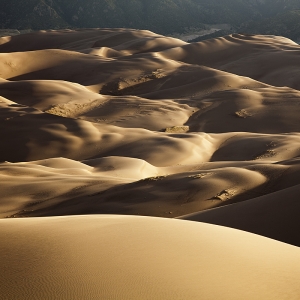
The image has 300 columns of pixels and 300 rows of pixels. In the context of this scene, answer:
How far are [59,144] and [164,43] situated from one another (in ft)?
56.8

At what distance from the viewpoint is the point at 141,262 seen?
264cm

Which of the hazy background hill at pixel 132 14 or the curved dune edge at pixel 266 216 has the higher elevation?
the curved dune edge at pixel 266 216

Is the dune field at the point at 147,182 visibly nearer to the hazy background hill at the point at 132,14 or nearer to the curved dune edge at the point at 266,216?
the curved dune edge at the point at 266,216

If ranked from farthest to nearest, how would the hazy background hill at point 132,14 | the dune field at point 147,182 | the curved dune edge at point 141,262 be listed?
the hazy background hill at point 132,14
the dune field at point 147,182
the curved dune edge at point 141,262

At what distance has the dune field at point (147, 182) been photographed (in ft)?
8.14

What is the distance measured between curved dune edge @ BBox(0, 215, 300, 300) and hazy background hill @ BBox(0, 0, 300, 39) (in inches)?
3088

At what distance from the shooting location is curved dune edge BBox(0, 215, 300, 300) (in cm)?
227

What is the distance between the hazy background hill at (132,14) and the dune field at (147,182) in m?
63.2

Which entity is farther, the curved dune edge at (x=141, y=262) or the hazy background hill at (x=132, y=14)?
the hazy background hill at (x=132, y=14)

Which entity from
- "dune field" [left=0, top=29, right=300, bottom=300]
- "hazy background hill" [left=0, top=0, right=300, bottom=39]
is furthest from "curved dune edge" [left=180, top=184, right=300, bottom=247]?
"hazy background hill" [left=0, top=0, right=300, bottom=39]

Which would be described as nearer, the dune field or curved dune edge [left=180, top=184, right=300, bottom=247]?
the dune field

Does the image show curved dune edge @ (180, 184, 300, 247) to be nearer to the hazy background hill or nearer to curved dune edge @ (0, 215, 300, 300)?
curved dune edge @ (0, 215, 300, 300)

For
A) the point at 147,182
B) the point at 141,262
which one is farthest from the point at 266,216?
the point at 141,262

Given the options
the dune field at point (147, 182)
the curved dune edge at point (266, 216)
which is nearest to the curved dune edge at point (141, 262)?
the dune field at point (147, 182)
